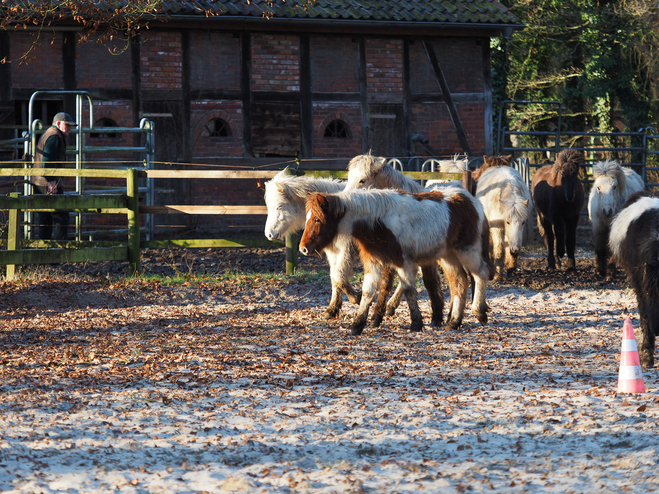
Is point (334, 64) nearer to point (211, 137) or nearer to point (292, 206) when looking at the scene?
point (211, 137)

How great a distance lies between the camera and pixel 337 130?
17.9 metres

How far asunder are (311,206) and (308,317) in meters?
1.62

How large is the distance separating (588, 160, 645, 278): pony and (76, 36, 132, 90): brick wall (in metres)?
9.47

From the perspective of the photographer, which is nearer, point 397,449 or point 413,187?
point 397,449

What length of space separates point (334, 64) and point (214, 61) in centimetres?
259

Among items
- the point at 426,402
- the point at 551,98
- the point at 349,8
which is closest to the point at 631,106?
the point at 551,98

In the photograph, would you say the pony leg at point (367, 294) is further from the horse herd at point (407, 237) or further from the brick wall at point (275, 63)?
the brick wall at point (275, 63)

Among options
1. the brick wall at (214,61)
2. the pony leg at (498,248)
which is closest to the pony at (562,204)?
the pony leg at (498,248)

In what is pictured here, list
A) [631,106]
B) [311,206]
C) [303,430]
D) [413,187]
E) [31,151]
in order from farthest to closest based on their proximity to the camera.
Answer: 1. [631,106]
2. [31,151]
3. [413,187]
4. [311,206]
5. [303,430]

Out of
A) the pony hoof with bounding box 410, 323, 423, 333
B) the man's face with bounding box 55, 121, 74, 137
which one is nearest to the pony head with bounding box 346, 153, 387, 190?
the pony hoof with bounding box 410, 323, 423, 333

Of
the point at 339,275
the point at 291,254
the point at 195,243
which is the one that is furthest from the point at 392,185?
the point at 195,243

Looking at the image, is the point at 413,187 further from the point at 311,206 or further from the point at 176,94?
the point at 176,94

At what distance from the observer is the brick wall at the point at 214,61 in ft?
55.2

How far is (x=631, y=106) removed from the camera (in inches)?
1025
